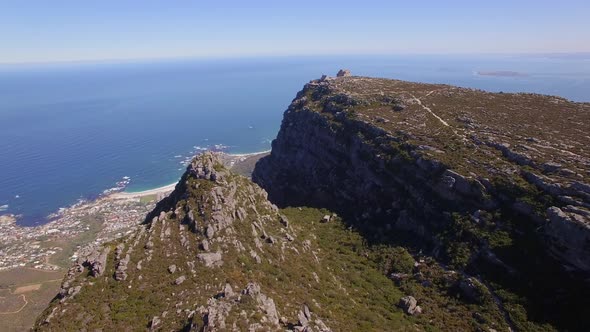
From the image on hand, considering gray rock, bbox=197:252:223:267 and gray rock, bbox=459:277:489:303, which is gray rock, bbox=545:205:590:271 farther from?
gray rock, bbox=197:252:223:267

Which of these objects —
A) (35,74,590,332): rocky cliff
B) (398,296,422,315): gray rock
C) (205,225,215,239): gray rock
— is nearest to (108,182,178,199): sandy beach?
(35,74,590,332): rocky cliff

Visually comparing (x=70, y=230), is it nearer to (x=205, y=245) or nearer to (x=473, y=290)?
(x=205, y=245)

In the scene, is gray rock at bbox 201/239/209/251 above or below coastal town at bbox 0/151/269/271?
above

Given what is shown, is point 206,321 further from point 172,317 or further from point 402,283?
point 402,283

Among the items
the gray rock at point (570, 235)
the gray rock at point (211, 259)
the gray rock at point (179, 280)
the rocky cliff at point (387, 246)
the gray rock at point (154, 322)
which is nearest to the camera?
the gray rock at point (154, 322)

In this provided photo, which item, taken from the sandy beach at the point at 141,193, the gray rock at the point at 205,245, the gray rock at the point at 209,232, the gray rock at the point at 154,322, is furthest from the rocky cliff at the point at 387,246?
the sandy beach at the point at 141,193

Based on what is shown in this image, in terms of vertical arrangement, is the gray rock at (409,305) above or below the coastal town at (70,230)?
above

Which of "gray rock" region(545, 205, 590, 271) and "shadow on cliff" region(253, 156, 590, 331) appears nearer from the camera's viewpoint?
"shadow on cliff" region(253, 156, 590, 331)

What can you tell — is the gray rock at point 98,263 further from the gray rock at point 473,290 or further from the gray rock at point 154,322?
the gray rock at point 473,290

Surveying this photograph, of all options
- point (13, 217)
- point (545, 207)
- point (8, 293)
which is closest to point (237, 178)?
point (545, 207)
